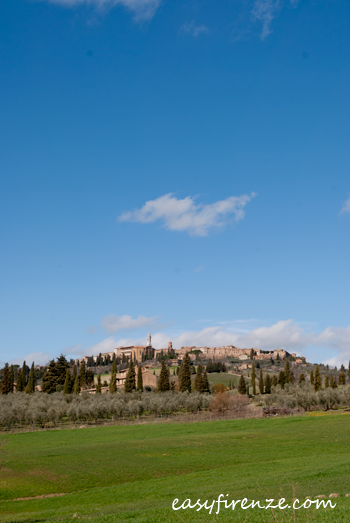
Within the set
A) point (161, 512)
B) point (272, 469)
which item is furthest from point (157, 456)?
point (161, 512)

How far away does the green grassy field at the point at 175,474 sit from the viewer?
70.3ft

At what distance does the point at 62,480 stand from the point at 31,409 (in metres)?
51.4

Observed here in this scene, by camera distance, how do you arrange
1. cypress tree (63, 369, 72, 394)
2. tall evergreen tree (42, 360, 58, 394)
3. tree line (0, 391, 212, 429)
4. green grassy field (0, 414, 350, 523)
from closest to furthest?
green grassy field (0, 414, 350, 523), tree line (0, 391, 212, 429), cypress tree (63, 369, 72, 394), tall evergreen tree (42, 360, 58, 394)

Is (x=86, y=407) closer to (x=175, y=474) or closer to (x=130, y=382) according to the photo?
(x=130, y=382)

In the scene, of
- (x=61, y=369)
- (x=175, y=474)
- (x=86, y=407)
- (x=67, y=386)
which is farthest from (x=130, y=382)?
(x=175, y=474)

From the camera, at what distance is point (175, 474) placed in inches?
1401

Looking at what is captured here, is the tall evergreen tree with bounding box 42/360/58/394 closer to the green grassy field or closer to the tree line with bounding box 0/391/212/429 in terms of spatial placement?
the tree line with bounding box 0/391/212/429

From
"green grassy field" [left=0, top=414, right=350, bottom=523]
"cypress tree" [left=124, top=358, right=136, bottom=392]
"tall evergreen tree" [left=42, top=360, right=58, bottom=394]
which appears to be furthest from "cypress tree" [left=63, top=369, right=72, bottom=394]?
"green grassy field" [left=0, top=414, right=350, bottom=523]

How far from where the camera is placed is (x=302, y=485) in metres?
24.3

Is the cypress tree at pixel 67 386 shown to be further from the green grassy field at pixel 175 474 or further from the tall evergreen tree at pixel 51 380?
the green grassy field at pixel 175 474

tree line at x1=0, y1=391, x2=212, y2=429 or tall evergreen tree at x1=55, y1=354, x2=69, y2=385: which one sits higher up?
tall evergreen tree at x1=55, y1=354, x2=69, y2=385

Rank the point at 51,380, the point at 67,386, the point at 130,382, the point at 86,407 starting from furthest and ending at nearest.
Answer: the point at 51,380, the point at 130,382, the point at 67,386, the point at 86,407

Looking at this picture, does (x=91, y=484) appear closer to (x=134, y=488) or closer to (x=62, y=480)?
(x=62, y=480)

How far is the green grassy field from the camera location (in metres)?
21.4
